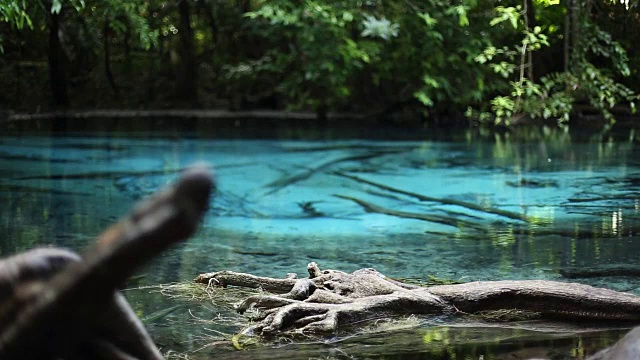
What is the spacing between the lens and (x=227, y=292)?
179 inches

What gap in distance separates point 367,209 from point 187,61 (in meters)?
11.9

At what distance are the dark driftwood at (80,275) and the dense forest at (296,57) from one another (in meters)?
12.0

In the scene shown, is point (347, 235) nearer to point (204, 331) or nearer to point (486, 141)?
point (204, 331)

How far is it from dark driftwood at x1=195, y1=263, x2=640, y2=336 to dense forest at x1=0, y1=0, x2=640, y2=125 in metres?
9.85

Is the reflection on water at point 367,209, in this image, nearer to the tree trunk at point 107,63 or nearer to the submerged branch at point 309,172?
the submerged branch at point 309,172

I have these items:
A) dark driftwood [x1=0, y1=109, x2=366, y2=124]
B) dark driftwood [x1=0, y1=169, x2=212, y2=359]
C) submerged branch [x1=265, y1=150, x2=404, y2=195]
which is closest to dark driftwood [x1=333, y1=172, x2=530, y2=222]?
submerged branch [x1=265, y1=150, x2=404, y2=195]

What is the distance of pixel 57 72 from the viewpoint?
17.8m

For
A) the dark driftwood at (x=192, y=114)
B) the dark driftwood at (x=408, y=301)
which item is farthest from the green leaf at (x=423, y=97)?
the dark driftwood at (x=408, y=301)

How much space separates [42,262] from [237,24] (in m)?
18.0

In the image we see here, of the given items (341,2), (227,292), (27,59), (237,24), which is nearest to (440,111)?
(341,2)

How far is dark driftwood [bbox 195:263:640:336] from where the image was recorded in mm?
3834

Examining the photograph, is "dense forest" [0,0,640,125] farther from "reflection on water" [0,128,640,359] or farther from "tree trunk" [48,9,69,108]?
"reflection on water" [0,128,640,359]

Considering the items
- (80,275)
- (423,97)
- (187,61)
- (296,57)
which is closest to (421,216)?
(80,275)

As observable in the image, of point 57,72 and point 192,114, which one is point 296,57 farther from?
point 57,72
